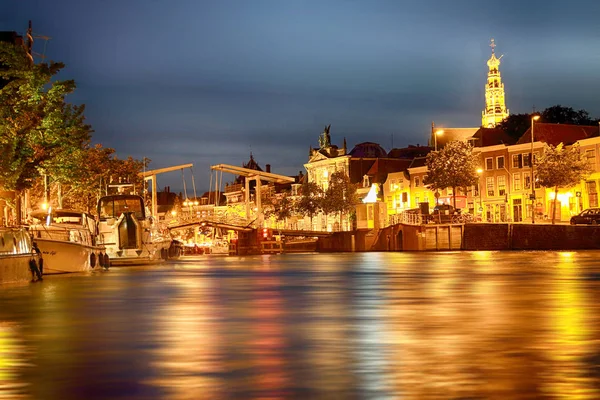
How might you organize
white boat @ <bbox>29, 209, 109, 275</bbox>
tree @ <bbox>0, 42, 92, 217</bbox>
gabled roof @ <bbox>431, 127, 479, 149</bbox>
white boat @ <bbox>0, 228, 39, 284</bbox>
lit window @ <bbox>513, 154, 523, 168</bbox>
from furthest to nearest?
gabled roof @ <bbox>431, 127, 479, 149</bbox>
lit window @ <bbox>513, 154, 523, 168</bbox>
tree @ <bbox>0, 42, 92, 217</bbox>
white boat @ <bbox>29, 209, 109, 275</bbox>
white boat @ <bbox>0, 228, 39, 284</bbox>

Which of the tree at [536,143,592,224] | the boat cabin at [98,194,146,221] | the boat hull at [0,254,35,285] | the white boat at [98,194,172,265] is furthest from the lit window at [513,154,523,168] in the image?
the boat hull at [0,254,35,285]

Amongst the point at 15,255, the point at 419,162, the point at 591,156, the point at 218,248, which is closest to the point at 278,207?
the point at 218,248

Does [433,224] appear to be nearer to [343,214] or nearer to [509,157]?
[509,157]

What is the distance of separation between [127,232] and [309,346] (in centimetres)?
5262

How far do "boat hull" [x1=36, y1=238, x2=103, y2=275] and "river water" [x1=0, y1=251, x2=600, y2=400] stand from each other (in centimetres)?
1977

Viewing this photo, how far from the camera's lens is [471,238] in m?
90.1

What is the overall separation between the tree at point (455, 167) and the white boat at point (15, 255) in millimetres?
72297

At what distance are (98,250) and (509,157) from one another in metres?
66.6

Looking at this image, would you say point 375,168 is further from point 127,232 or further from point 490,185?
point 127,232

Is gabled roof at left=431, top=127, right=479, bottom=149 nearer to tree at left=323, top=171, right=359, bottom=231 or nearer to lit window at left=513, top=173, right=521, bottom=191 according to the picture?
tree at left=323, top=171, right=359, bottom=231

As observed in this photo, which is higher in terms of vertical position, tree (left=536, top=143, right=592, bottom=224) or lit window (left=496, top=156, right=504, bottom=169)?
lit window (left=496, top=156, right=504, bottom=169)

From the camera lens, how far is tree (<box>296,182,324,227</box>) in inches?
5733

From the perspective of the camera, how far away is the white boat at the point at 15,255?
110 feet

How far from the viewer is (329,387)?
9812mm
